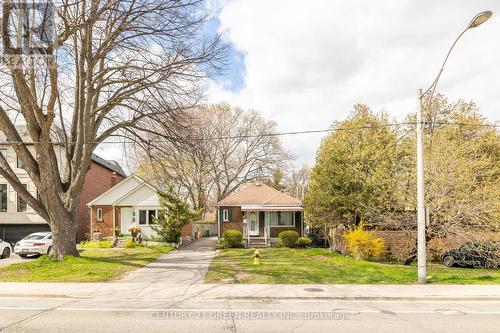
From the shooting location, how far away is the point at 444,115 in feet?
113

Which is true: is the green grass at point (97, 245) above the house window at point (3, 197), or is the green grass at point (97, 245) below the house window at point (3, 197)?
below

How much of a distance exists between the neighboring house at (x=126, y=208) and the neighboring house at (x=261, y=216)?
589 cm

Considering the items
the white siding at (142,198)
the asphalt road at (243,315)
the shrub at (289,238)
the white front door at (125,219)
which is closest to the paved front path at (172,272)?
the asphalt road at (243,315)

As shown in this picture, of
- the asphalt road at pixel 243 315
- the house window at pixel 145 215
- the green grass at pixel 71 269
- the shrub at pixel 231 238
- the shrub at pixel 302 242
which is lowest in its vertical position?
the shrub at pixel 302 242

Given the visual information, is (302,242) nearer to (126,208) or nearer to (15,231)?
(126,208)

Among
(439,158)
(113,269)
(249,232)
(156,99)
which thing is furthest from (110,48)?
(249,232)

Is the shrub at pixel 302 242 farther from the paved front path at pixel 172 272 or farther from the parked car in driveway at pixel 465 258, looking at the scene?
the paved front path at pixel 172 272

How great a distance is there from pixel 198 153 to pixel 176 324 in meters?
11.9

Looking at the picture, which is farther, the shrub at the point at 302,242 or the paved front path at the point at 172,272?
the shrub at the point at 302,242

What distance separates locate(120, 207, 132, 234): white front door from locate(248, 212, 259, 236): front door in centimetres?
1040

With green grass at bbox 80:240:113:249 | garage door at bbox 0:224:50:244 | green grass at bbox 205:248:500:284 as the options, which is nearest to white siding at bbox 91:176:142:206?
green grass at bbox 80:240:113:249

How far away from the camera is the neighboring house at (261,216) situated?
95.5 ft

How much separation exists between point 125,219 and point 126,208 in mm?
956

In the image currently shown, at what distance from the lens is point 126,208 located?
31672 mm
